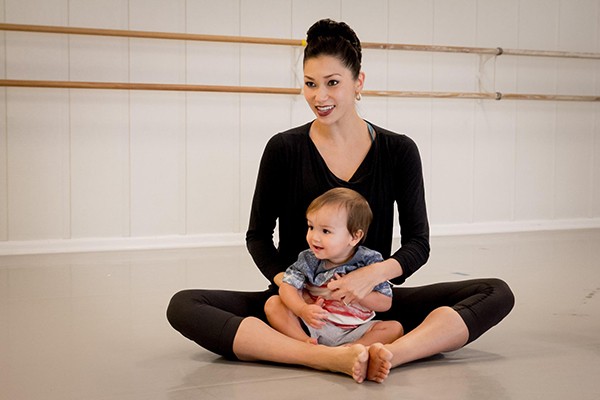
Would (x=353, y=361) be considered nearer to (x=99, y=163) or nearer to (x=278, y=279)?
(x=278, y=279)

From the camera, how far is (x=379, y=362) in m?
1.87

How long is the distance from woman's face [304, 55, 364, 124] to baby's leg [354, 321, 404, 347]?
50cm

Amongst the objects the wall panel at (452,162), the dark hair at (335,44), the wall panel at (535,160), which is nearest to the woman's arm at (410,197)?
the dark hair at (335,44)

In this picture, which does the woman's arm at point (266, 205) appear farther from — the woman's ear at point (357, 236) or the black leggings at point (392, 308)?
the woman's ear at point (357, 236)

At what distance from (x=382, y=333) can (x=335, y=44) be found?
69 centimetres

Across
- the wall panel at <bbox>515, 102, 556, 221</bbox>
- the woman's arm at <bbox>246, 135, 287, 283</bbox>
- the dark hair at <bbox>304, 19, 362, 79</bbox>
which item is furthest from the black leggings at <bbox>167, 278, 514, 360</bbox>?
the wall panel at <bbox>515, 102, 556, 221</bbox>

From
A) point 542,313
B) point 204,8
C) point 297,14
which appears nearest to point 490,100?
point 297,14

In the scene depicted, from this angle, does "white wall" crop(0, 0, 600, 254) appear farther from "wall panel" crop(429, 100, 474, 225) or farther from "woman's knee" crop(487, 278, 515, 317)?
"woman's knee" crop(487, 278, 515, 317)

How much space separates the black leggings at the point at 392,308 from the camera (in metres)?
2.06

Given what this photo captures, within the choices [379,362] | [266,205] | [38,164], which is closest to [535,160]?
[38,164]

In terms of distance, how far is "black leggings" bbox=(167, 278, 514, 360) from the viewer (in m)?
2.06

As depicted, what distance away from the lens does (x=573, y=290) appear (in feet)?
10.4

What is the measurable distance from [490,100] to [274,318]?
3.50m

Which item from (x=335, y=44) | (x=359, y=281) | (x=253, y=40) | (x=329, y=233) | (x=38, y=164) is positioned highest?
(x=253, y=40)
